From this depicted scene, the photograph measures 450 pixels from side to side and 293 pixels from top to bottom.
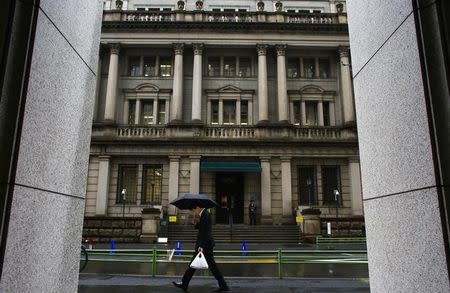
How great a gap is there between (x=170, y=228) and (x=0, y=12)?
2268 cm

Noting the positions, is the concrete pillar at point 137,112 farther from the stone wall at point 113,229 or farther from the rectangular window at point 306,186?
the rectangular window at point 306,186

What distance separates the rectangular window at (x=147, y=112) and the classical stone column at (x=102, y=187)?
4.81 meters

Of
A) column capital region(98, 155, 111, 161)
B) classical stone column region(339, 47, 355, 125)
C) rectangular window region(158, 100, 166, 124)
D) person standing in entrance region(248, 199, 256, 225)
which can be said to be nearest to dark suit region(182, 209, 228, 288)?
person standing in entrance region(248, 199, 256, 225)

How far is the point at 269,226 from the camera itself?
25.6 metres

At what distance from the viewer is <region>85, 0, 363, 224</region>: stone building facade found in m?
28.2

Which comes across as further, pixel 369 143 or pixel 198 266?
pixel 198 266

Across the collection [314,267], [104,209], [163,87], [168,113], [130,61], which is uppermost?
[130,61]

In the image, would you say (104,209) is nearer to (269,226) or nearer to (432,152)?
(269,226)

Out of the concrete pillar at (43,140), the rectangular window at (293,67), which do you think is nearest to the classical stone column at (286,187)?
the rectangular window at (293,67)

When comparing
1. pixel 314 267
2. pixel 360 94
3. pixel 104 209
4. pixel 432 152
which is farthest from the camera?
pixel 104 209

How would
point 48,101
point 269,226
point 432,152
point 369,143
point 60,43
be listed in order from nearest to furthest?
point 432,152
point 48,101
point 60,43
point 369,143
point 269,226

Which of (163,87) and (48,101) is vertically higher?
(163,87)

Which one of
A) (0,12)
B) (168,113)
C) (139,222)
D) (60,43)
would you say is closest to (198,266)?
(60,43)

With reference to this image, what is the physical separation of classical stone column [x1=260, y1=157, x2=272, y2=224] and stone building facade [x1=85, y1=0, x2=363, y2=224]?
8 centimetres
